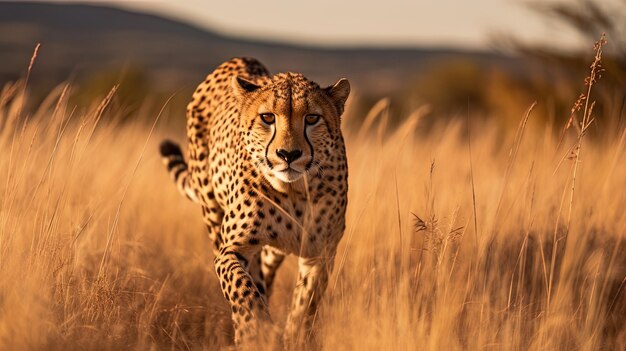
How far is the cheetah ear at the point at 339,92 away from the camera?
309 cm

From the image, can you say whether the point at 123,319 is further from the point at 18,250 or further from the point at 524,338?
the point at 524,338

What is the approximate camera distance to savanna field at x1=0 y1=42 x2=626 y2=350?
255cm

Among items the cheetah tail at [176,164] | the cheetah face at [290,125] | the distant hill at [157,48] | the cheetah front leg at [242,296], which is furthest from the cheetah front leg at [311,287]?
the distant hill at [157,48]

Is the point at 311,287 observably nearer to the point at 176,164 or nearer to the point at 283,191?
the point at 283,191

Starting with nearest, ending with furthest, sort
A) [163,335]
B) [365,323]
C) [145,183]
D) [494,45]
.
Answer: [365,323] → [163,335] → [145,183] → [494,45]

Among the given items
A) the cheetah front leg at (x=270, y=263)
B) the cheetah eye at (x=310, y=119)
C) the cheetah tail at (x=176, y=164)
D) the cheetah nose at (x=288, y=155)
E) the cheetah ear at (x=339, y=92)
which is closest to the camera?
the cheetah nose at (x=288, y=155)

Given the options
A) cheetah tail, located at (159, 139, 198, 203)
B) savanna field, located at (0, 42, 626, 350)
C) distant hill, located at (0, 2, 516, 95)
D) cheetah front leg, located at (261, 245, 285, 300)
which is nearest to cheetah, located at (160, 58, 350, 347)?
savanna field, located at (0, 42, 626, 350)

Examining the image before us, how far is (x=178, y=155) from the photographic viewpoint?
4.23m

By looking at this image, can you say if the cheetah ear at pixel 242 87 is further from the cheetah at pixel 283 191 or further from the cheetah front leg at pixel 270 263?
the cheetah front leg at pixel 270 263

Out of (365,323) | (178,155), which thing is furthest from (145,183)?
(365,323)

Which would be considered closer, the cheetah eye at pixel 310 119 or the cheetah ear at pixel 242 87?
the cheetah eye at pixel 310 119

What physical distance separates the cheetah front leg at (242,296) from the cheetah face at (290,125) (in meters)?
0.31

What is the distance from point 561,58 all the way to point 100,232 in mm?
6615

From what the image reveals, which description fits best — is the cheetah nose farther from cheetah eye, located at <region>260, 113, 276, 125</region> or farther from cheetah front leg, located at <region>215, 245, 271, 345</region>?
cheetah front leg, located at <region>215, 245, 271, 345</region>
